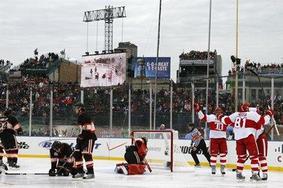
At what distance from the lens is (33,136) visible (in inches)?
928

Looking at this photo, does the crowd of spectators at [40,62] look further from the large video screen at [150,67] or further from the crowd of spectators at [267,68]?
the crowd of spectators at [267,68]

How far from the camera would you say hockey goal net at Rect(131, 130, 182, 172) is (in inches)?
665

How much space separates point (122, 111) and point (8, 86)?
5102 millimetres

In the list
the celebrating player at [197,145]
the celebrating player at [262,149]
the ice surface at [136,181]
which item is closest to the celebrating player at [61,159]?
the ice surface at [136,181]

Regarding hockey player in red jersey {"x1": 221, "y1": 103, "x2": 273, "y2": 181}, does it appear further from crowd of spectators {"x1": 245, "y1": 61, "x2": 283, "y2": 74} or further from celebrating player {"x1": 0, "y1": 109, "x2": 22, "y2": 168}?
crowd of spectators {"x1": 245, "y1": 61, "x2": 283, "y2": 74}

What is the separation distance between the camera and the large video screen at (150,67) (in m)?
39.6

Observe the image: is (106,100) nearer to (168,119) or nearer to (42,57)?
(168,119)

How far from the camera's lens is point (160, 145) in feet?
60.1

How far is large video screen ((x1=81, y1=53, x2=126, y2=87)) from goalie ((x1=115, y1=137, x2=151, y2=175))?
14.7 m

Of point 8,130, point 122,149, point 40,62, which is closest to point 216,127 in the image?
point 8,130

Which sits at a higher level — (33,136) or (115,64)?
(115,64)

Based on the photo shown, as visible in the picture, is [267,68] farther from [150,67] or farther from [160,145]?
[150,67]

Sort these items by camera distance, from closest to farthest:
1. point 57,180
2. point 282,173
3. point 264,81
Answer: point 57,180
point 282,173
point 264,81

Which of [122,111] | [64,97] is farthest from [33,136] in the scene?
[122,111]
